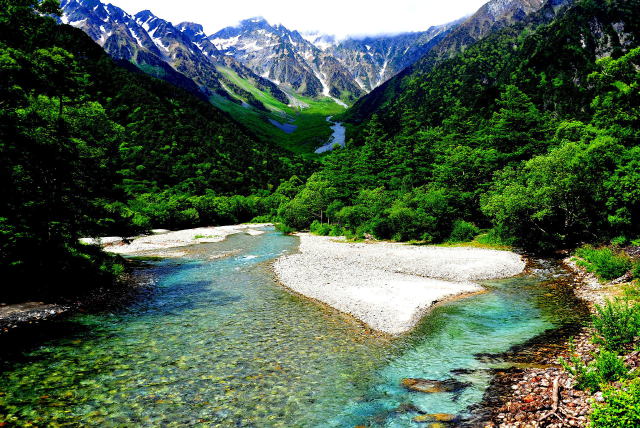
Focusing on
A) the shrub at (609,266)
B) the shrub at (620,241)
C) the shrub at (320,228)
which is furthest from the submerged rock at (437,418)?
the shrub at (320,228)

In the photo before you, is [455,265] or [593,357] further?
[455,265]


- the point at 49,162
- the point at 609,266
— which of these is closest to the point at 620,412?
the point at 609,266

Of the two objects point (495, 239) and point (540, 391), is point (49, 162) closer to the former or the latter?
point (540, 391)

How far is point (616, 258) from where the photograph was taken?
2480 centimetres

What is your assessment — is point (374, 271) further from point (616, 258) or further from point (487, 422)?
point (487, 422)

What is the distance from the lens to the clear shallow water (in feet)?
35.6

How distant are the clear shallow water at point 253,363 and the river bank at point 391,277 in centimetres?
152

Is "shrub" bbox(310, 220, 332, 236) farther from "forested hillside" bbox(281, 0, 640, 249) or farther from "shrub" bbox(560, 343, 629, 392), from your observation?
"shrub" bbox(560, 343, 629, 392)

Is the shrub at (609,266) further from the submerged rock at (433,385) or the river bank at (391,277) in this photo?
the submerged rock at (433,385)

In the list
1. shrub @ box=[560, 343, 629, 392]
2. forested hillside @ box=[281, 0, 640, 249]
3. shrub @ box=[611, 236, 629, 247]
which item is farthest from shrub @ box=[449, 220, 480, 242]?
shrub @ box=[560, 343, 629, 392]

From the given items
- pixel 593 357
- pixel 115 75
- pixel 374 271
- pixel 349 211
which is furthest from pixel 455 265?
pixel 115 75

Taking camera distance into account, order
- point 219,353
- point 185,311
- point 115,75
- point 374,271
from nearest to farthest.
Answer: point 219,353
point 185,311
point 374,271
point 115,75

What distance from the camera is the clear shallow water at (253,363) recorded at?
10.9 metres

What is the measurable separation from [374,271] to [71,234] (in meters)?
25.8
